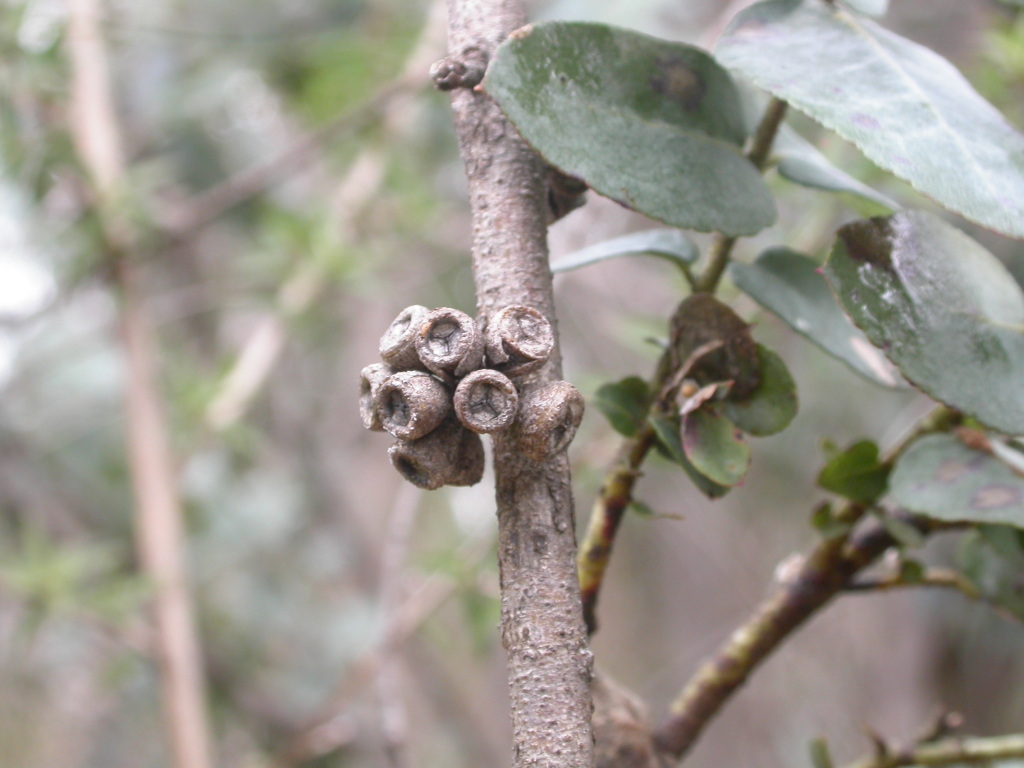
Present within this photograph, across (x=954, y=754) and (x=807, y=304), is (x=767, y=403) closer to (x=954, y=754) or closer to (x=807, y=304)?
(x=807, y=304)

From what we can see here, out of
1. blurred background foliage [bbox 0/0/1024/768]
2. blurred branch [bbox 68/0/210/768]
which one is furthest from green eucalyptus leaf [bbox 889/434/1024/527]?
blurred branch [bbox 68/0/210/768]

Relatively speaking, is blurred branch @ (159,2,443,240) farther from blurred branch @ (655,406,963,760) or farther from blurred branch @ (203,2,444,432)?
blurred branch @ (655,406,963,760)

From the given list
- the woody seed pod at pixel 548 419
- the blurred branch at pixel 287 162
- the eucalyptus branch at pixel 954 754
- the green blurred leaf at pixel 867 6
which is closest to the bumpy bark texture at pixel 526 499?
the woody seed pod at pixel 548 419

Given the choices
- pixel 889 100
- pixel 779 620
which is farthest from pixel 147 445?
pixel 889 100

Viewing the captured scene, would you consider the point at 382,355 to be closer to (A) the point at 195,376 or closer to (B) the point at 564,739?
(B) the point at 564,739

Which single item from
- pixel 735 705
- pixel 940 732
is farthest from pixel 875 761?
pixel 735 705

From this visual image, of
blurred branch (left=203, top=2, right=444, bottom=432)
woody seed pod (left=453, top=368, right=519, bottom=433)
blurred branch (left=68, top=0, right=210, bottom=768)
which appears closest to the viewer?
woody seed pod (left=453, top=368, right=519, bottom=433)
